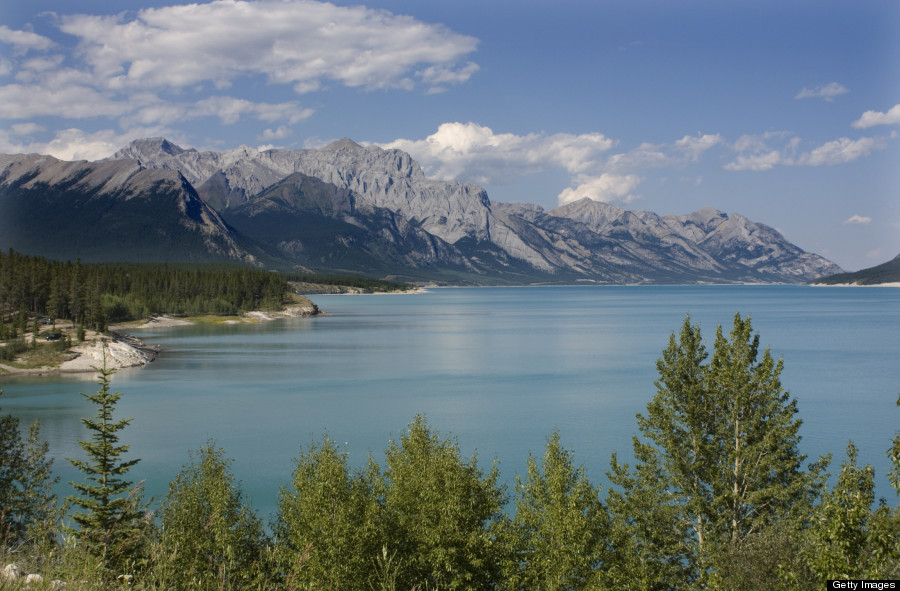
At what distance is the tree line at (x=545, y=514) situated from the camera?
23000 mm

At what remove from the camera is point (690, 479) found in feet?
102

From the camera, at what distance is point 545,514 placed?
26734mm

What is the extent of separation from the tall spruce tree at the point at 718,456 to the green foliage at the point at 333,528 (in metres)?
10.6

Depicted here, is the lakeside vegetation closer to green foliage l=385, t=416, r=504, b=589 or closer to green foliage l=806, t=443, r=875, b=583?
green foliage l=385, t=416, r=504, b=589

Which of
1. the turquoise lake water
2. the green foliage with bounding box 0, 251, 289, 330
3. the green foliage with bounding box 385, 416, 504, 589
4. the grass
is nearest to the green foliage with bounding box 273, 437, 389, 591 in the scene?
the green foliage with bounding box 385, 416, 504, 589

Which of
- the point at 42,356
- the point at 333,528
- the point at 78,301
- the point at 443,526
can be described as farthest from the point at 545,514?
the point at 78,301

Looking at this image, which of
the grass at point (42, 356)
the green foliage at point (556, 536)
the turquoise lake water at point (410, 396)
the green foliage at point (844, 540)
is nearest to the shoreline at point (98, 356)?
the grass at point (42, 356)

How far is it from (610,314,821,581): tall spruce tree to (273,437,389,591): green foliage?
418 inches

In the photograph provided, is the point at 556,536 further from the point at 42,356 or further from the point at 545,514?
the point at 42,356

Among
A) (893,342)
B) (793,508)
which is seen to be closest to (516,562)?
(793,508)

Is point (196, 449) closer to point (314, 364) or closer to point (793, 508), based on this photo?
point (793, 508)

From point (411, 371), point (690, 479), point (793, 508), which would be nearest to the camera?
point (793, 508)

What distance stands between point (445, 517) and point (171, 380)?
72.3 m

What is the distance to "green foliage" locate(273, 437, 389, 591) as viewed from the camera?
76.0ft
